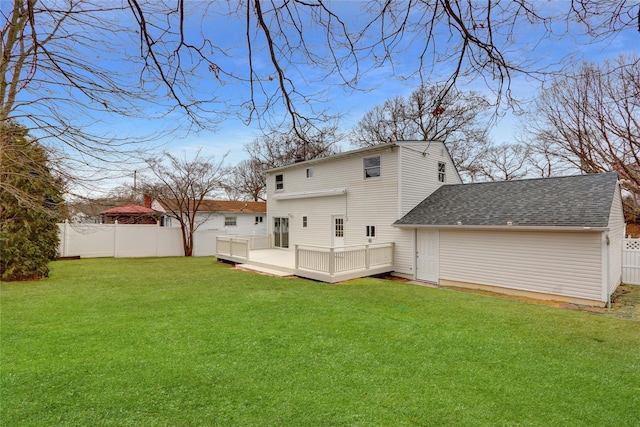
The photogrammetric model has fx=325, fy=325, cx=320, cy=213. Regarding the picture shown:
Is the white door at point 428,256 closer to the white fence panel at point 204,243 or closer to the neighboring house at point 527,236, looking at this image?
the neighboring house at point 527,236

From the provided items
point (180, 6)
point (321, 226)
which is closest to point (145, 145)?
point (180, 6)

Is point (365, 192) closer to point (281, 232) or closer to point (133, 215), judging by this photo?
point (281, 232)

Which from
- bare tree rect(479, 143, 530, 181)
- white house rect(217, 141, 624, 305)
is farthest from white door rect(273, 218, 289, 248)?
bare tree rect(479, 143, 530, 181)

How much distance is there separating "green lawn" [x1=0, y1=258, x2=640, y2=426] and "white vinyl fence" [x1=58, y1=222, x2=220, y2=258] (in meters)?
9.90

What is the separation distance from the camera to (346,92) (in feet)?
8.66

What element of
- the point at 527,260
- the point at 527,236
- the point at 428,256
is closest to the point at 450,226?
the point at 428,256

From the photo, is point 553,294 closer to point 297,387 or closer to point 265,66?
point 297,387

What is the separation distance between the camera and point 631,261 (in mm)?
11219

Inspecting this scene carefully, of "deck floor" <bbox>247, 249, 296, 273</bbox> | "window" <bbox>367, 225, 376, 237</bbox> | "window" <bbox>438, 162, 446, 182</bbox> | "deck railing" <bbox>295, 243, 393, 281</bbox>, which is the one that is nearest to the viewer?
"deck railing" <bbox>295, 243, 393, 281</bbox>

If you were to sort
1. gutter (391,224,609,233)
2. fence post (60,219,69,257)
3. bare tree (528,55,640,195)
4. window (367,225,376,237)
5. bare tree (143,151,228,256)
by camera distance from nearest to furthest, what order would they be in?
gutter (391,224,609,233) → window (367,225,376,237) → bare tree (528,55,640,195) → fence post (60,219,69,257) → bare tree (143,151,228,256)

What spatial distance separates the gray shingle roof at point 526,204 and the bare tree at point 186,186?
12873 mm

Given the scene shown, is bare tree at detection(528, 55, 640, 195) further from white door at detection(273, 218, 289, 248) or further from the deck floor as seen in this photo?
white door at detection(273, 218, 289, 248)

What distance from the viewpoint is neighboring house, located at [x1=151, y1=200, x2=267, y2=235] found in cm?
2089

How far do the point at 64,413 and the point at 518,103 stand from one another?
4.88 metres
